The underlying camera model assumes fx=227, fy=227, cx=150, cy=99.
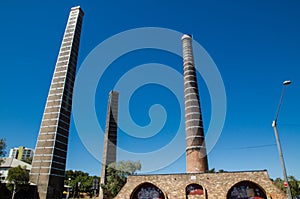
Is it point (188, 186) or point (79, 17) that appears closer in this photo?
point (188, 186)

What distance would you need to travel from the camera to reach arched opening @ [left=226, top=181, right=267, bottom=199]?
72.6 feet

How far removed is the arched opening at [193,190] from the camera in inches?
932

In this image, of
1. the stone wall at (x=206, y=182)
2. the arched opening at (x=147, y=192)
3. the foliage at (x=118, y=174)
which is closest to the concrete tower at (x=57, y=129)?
the foliage at (x=118, y=174)

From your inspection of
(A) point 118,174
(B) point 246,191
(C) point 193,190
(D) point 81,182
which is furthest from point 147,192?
(D) point 81,182

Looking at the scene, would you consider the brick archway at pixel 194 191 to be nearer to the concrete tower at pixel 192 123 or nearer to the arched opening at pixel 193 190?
the arched opening at pixel 193 190

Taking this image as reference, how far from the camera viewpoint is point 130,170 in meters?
39.6

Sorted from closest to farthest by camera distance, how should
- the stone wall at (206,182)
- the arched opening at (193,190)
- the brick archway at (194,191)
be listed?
the stone wall at (206,182)
the brick archway at (194,191)
the arched opening at (193,190)

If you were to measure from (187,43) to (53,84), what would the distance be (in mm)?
29113

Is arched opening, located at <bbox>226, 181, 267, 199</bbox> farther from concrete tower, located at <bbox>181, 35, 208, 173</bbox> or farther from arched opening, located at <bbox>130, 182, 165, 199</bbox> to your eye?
concrete tower, located at <bbox>181, 35, 208, 173</bbox>

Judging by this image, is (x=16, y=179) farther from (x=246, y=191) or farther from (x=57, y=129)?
(x=246, y=191)

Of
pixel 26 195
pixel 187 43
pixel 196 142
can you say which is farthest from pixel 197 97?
pixel 26 195

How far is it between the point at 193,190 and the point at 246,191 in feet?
17.1

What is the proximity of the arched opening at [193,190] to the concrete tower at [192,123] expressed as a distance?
11.3 m

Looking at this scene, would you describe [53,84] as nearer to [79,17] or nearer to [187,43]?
[79,17]
